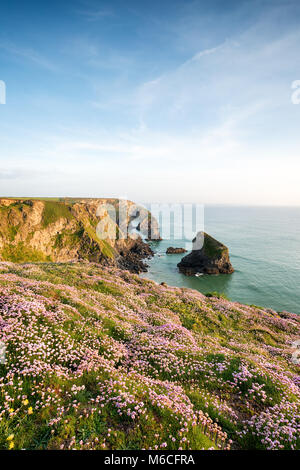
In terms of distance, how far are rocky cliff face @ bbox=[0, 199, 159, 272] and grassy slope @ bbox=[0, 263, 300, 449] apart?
78.1m

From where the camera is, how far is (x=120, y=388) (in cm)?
652

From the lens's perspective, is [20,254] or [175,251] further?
[175,251]

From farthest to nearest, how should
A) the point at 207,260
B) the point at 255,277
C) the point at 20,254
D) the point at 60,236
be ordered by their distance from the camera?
1. the point at 60,236
2. the point at 207,260
3. the point at 255,277
4. the point at 20,254

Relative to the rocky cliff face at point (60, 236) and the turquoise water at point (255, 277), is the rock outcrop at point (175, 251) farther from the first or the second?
the rocky cliff face at point (60, 236)

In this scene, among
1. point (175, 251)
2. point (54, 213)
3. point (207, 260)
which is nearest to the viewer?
point (207, 260)

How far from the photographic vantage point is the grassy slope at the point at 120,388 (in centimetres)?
501

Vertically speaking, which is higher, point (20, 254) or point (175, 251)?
point (20, 254)

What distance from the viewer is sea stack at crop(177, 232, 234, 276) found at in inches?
3374

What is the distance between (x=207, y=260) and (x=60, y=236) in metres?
71.2

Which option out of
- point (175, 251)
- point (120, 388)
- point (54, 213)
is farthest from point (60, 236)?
point (120, 388)

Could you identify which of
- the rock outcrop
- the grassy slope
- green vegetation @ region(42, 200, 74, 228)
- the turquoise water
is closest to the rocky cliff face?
green vegetation @ region(42, 200, 74, 228)

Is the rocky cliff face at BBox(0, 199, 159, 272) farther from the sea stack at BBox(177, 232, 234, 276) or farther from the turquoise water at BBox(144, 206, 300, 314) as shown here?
the sea stack at BBox(177, 232, 234, 276)

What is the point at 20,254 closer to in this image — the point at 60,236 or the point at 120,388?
the point at 60,236

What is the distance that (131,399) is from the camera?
5961 mm
